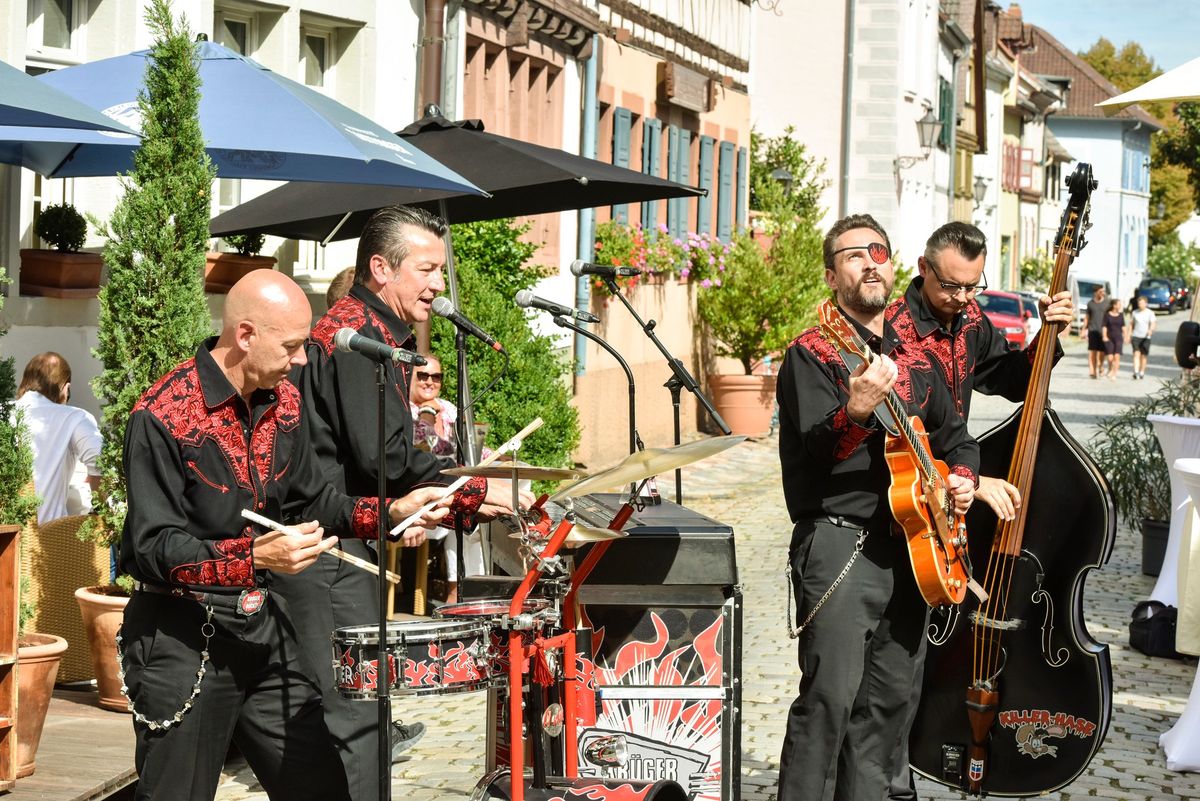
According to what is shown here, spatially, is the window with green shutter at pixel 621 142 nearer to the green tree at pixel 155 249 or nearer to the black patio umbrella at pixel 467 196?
the black patio umbrella at pixel 467 196

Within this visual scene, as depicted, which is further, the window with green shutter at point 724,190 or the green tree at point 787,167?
the green tree at point 787,167

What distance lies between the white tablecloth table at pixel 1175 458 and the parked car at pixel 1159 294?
6112 cm

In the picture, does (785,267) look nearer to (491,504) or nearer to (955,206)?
(491,504)

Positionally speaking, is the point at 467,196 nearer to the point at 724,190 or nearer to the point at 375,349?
the point at 375,349

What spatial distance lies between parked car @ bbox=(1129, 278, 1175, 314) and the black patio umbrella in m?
62.6

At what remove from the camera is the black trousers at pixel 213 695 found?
4.33 metres

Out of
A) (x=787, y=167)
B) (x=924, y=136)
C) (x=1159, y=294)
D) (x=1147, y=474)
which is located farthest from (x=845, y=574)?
(x=1159, y=294)

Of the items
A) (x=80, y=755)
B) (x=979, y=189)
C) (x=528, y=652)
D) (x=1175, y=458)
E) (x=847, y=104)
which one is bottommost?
(x=80, y=755)

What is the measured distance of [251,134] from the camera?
7.32 meters

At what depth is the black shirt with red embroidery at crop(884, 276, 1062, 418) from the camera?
563 centimetres

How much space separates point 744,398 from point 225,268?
1146 cm

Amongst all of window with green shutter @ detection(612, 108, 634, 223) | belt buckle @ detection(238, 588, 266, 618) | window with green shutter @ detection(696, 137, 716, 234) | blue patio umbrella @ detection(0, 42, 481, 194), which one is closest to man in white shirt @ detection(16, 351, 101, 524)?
blue patio umbrella @ detection(0, 42, 481, 194)

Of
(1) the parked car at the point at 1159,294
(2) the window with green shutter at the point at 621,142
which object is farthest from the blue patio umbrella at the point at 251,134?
(1) the parked car at the point at 1159,294

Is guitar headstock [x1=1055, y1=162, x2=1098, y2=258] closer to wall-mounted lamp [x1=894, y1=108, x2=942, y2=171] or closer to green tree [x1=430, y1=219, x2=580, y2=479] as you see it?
green tree [x1=430, y1=219, x2=580, y2=479]
